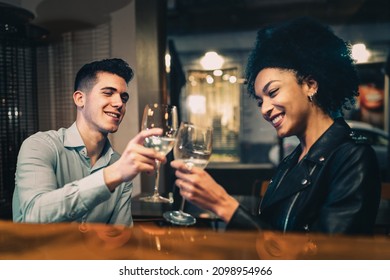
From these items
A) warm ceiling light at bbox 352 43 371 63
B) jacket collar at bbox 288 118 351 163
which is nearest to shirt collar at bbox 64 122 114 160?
jacket collar at bbox 288 118 351 163

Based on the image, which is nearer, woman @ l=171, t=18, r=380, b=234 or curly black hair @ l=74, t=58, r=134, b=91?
woman @ l=171, t=18, r=380, b=234

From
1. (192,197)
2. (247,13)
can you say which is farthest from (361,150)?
(247,13)

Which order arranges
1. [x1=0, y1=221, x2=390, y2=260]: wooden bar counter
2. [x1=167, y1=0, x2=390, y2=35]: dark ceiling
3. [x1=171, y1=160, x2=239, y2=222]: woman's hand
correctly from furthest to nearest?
[x1=167, y1=0, x2=390, y2=35]: dark ceiling → [x1=0, y1=221, x2=390, y2=260]: wooden bar counter → [x1=171, y1=160, x2=239, y2=222]: woman's hand

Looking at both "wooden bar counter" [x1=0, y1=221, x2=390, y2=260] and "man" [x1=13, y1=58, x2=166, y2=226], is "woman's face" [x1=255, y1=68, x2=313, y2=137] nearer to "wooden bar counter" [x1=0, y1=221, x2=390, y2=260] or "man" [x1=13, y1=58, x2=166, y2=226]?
"wooden bar counter" [x1=0, y1=221, x2=390, y2=260]

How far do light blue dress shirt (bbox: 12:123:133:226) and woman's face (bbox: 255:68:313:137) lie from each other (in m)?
0.62

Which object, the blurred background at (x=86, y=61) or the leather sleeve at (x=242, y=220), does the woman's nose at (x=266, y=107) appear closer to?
the blurred background at (x=86, y=61)

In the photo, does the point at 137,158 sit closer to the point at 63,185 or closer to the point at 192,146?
the point at 192,146

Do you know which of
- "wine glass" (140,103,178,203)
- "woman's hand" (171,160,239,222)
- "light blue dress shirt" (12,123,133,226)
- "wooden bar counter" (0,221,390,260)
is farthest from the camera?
"wooden bar counter" (0,221,390,260)

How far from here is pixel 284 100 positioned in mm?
1235

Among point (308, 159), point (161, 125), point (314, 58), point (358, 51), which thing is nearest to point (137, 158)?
point (161, 125)

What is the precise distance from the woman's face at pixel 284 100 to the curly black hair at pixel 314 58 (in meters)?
0.03

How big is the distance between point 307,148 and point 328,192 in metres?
0.20

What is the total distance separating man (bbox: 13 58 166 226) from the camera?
1215 millimetres

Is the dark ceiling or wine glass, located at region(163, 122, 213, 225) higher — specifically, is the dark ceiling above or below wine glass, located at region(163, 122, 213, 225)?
above
